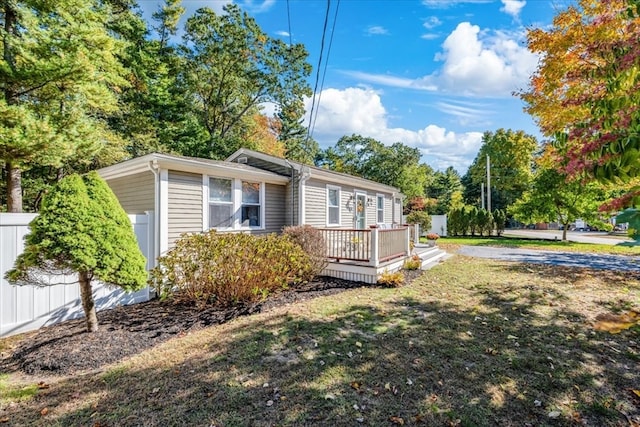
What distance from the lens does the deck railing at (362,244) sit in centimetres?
795

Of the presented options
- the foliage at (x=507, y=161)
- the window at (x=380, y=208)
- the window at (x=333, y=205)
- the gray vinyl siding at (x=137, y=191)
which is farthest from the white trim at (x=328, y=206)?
the foliage at (x=507, y=161)

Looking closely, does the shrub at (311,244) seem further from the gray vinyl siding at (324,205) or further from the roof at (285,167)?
the roof at (285,167)

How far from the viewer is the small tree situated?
387cm

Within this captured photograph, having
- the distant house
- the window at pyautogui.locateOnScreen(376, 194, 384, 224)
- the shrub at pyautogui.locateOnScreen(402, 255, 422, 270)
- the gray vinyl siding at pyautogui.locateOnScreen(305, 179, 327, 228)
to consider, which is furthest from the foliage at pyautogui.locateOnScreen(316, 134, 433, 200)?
the shrub at pyautogui.locateOnScreen(402, 255, 422, 270)

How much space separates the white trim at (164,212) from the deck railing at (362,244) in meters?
4.01

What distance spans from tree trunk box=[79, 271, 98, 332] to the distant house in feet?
7.45

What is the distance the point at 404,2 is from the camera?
277 inches

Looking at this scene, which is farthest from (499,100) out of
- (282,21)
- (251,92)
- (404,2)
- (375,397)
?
(251,92)

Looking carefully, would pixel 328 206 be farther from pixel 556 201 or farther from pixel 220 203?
pixel 556 201

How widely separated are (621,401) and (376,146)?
26037mm

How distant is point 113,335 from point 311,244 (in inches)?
185

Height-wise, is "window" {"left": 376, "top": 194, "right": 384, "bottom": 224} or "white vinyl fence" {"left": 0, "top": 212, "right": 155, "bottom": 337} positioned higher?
"window" {"left": 376, "top": 194, "right": 384, "bottom": 224}

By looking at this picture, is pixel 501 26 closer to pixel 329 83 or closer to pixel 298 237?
pixel 329 83

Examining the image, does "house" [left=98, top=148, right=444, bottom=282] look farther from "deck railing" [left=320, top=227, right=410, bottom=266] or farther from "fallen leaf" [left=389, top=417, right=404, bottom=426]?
"fallen leaf" [left=389, top=417, right=404, bottom=426]
